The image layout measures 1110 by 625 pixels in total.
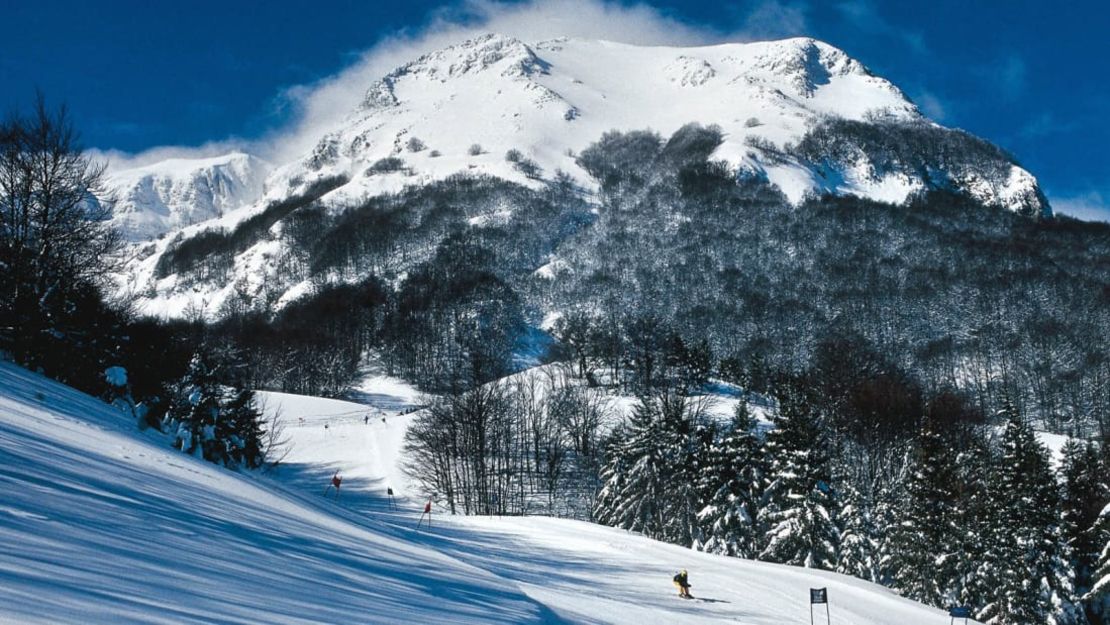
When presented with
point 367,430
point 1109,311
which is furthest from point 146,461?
point 1109,311

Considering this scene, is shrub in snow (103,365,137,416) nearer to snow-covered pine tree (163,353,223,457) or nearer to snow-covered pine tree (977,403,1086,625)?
snow-covered pine tree (163,353,223,457)

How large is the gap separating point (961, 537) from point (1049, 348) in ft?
448

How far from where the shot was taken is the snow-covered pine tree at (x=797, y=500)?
114 ft

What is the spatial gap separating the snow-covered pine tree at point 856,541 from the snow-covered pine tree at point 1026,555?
5486 mm

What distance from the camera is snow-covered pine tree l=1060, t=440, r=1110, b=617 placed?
110 feet

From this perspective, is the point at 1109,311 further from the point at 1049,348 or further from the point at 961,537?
the point at 961,537

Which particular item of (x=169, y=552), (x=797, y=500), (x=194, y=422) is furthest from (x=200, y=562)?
(x=797, y=500)

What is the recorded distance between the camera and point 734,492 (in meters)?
38.0

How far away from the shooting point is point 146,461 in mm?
8883

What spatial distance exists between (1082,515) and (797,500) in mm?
14360

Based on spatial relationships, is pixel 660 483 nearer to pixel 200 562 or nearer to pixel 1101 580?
pixel 1101 580

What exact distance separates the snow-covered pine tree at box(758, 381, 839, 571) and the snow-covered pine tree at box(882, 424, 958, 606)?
3814mm

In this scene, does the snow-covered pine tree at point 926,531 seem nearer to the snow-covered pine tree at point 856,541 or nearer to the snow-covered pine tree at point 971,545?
the snow-covered pine tree at point 971,545

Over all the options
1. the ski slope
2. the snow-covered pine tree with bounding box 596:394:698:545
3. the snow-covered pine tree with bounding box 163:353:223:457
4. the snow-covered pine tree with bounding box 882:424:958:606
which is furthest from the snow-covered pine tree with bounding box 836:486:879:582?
the snow-covered pine tree with bounding box 163:353:223:457
